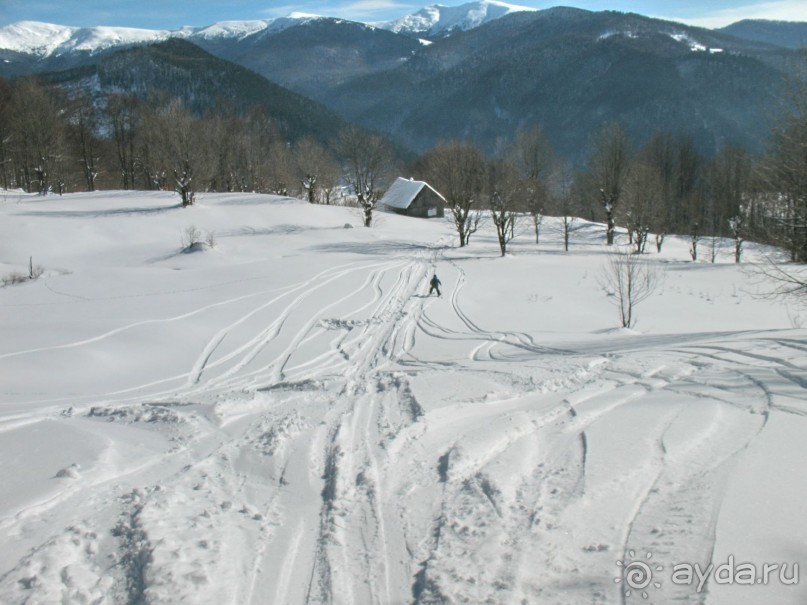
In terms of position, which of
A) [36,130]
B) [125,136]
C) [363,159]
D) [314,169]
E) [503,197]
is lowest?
[503,197]

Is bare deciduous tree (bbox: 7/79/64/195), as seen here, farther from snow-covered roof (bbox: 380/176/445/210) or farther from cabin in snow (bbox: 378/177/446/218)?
snow-covered roof (bbox: 380/176/445/210)

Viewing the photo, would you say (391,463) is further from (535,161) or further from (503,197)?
(535,161)

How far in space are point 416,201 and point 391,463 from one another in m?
56.7

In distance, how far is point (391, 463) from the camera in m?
5.58

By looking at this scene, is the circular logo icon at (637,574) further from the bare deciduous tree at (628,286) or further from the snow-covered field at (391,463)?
the bare deciduous tree at (628,286)

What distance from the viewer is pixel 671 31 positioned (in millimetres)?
187125

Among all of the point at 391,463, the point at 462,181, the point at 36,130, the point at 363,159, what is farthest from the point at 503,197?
the point at 36,130

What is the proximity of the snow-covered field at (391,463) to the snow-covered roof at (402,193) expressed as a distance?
1846 inches

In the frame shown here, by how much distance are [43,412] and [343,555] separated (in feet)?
21.2

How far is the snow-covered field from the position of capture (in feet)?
12.3

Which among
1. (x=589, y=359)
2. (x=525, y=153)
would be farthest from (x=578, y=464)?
(x=525, y=153)

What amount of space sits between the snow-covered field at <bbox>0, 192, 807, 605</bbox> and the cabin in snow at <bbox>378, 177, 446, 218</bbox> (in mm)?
46820

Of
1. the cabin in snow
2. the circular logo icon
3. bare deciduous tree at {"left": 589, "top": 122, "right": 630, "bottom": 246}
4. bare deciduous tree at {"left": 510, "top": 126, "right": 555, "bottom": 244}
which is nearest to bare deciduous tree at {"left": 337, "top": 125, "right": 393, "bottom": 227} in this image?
the cabin in snow

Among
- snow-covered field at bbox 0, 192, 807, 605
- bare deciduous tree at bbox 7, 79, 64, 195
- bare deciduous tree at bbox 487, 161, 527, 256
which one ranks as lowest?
snow-covered field at bbox 0, 192, 807, 605
